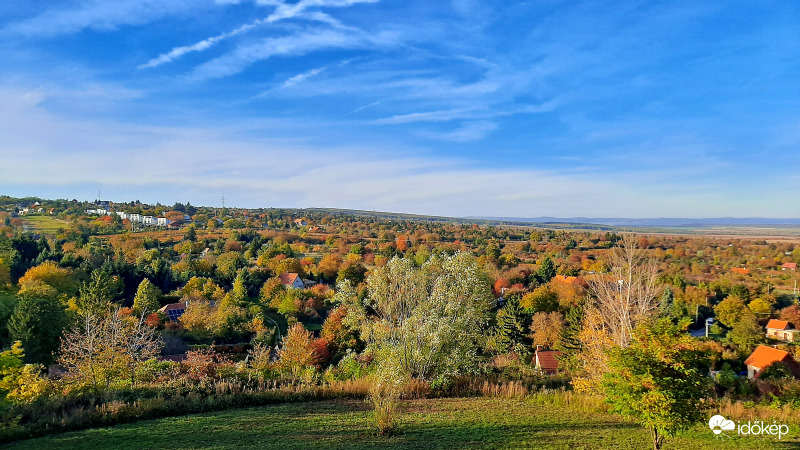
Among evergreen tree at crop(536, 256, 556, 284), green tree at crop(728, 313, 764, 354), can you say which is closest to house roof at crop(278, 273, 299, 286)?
evergreen tree at crop(536, 256, 556, 284)

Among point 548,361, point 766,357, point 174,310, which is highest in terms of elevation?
point 766,357

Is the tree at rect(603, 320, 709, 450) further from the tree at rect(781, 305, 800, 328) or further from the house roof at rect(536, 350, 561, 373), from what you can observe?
the tree at rect(781, 305, 800, 328)

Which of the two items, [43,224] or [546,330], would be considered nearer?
[546,330]

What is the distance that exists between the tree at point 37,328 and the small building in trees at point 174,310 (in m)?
9.56

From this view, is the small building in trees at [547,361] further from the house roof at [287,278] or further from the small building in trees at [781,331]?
the house roof at [287,278]

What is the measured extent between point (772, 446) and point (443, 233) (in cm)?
9905

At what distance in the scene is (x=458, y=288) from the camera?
544 inches

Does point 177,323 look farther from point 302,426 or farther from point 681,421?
point 681,421

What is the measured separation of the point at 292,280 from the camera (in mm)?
47719

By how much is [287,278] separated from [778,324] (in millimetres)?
45057

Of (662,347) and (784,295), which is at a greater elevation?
(662,347)

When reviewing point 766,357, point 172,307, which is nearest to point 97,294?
point 172,307

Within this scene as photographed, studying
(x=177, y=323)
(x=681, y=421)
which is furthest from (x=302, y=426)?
(x=177, y=323)

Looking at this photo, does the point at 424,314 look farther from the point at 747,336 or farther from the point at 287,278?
the point at 287,278
